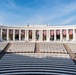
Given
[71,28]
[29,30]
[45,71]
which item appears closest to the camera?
[45,71]

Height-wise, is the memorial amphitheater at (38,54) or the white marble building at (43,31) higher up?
the white marble building at (43,31)

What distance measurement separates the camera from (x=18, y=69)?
22.8 m

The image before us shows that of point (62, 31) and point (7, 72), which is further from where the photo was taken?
point (62, 31)

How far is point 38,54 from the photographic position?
35438 mm

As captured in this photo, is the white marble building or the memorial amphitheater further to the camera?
the white marble building

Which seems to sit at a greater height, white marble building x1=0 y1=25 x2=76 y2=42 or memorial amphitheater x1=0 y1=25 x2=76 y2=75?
white marble building x1=0 y1=25 x2=76 y2=42

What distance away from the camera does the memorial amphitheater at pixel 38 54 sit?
22.5 m

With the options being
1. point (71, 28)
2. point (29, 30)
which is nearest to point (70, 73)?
point (71, 28)

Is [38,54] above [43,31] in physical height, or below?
below

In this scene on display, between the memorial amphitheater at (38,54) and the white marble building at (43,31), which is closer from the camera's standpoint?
the memorial amphitheater at (38,54)

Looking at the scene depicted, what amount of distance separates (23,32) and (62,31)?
1048cm

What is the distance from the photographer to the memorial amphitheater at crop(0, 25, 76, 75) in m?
22.5

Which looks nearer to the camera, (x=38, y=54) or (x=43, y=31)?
(x=38, y=54)

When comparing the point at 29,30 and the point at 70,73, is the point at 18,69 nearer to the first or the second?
the point at 70,73
